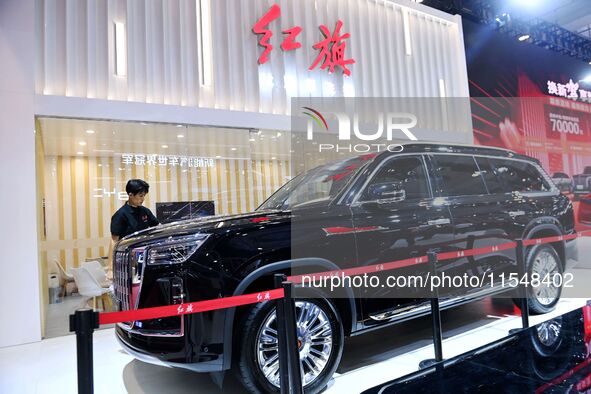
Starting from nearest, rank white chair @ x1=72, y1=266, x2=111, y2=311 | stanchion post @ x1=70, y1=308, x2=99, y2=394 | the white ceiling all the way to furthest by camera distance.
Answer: stanchion post @ x1=70, y1=308, x2=99, y2=394 < white chair @ x1=72, y1=266, x2=111, y2=311 < the white ceiling

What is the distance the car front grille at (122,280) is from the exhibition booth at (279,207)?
0.07 feet

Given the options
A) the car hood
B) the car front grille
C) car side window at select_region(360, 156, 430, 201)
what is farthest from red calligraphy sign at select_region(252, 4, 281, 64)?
the car front grille

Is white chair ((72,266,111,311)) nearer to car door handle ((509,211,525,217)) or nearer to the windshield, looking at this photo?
the windshield

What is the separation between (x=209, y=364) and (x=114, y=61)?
15.6 feet

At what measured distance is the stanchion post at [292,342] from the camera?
7.43 ft

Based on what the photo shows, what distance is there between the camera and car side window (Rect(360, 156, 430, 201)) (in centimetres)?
329

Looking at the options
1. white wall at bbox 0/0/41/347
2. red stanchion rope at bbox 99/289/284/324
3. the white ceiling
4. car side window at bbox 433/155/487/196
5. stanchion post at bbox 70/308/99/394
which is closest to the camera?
stanchion post at bbox 70/308/99/394

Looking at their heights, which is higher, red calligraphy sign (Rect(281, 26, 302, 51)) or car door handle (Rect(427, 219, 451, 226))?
red calligraphy sign (Rect(281, 26, 302, 51))

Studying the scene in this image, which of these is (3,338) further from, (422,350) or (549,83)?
(549,83)

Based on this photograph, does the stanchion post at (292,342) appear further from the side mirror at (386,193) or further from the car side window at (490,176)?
the car side window at (490,176)

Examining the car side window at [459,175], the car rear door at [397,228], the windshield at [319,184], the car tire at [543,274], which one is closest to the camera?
the car rear door at [397,228]

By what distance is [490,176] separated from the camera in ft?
13.2

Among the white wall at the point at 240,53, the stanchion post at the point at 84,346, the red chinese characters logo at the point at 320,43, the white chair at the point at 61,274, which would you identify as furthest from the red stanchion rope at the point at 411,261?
the red chinese characters logo at the point at 320,43

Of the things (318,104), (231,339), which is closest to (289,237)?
(231,339)
